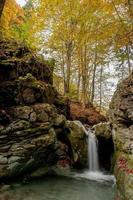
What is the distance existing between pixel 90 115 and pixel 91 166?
16.0 feet

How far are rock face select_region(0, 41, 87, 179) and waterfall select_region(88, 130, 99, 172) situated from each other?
1.03 feet

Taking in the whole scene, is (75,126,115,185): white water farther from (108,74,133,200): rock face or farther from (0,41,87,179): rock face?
(108,74,133,200): rock face

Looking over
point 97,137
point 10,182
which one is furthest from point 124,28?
point 10,182

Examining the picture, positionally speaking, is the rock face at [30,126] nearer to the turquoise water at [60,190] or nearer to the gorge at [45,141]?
the gorge at [45,141]

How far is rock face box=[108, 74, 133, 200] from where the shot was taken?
8.26m

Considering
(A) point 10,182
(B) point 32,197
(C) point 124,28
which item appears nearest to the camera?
(B) point 32,197

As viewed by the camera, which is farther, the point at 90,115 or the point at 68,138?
the point at 90,115

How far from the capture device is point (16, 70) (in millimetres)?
11508

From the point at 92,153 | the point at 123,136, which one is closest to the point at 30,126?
the point at 123,136

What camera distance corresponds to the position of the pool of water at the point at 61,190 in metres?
8.75

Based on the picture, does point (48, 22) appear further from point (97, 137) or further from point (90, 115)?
point (97, 137)

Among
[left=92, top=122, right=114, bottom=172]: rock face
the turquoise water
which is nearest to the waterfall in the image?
[left=92, top=122, right=114, bottom=172]: rock face

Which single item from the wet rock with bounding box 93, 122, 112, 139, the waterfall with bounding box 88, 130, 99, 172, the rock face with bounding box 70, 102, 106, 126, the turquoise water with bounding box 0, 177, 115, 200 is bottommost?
the turquoise water with bounding box 0, 177, 115, 200

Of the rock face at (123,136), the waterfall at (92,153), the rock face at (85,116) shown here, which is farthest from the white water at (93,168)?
the rock face at (85,116)
